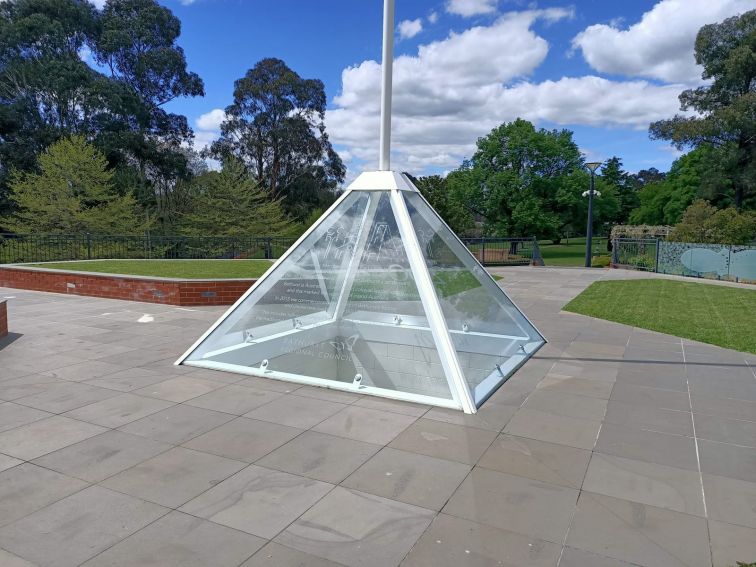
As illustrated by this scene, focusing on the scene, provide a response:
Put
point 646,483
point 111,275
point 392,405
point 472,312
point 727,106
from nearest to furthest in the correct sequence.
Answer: point 646,483 → point 392,405 → point 472,312 → point 111,275 → point 727,106

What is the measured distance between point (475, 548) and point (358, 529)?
26.2 inches

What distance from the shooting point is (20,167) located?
29672mm

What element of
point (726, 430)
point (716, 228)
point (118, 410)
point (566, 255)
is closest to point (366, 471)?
point (118, 410)

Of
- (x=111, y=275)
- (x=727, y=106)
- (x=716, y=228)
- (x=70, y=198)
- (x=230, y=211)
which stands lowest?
(x=111, y=275)

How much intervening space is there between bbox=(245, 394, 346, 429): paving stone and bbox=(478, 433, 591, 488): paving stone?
1.57 m

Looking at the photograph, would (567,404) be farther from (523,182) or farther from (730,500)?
(523,182)

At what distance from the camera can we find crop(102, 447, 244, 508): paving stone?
3297mm

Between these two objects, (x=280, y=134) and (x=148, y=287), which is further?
(x=280, y=134)

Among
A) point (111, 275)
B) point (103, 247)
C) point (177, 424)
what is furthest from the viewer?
point (103, 247)

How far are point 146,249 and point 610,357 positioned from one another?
17.7m

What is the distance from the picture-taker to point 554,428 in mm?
4504

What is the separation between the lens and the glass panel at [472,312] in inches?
220

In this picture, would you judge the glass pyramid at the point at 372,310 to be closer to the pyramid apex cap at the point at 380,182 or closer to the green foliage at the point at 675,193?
the pyramid apex cap at the point at 380,182

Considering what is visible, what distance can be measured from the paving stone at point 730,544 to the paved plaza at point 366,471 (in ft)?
0.04
